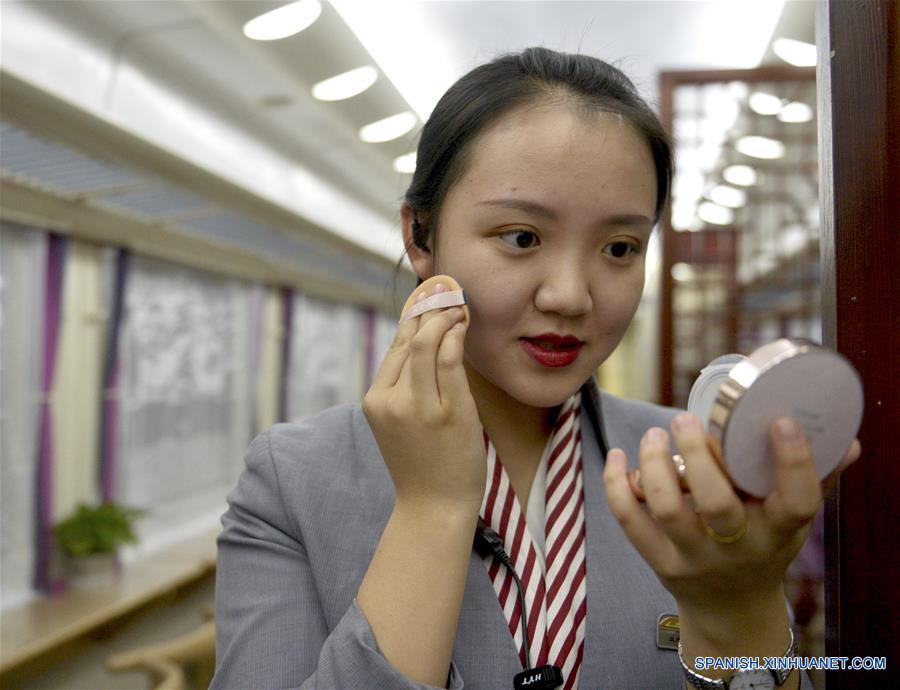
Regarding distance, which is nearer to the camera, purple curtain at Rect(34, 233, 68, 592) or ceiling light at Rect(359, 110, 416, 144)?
ceiling light at Rect(359, 110, 416, 144)

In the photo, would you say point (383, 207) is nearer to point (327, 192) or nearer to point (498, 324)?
point (327, 192)

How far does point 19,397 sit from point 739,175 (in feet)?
12.9

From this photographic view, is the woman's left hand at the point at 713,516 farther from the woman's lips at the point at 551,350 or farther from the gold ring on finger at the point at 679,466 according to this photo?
the woman's lips at the point at 551,350

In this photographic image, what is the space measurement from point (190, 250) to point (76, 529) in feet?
6.71

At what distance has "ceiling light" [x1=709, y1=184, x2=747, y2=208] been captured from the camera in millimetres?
3990

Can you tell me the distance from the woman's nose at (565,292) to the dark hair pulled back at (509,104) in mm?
175

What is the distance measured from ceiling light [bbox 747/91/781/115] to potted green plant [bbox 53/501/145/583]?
3.94 meters

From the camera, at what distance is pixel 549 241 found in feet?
2.60

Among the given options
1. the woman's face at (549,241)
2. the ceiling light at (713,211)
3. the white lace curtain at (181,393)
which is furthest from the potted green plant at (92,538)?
the woman's face at (549,241)

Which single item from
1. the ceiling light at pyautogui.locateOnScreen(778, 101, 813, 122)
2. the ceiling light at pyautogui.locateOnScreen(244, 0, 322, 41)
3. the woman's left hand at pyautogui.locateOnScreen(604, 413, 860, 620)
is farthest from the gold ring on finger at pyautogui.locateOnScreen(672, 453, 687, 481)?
the ceiling light at pyautogui.locateOnScreen(778, 101, 813, 122)

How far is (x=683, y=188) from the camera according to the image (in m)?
4.60

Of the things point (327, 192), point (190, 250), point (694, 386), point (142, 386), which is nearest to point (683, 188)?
point (327, 192)

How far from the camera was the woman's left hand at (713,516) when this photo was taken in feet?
1.57

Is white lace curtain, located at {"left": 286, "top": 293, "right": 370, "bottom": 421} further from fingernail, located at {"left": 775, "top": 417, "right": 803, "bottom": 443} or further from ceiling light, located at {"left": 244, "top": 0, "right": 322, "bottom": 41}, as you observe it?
fingernail, located at {"left": 775, "top": 417, "right": 803, "bottom": 443}
